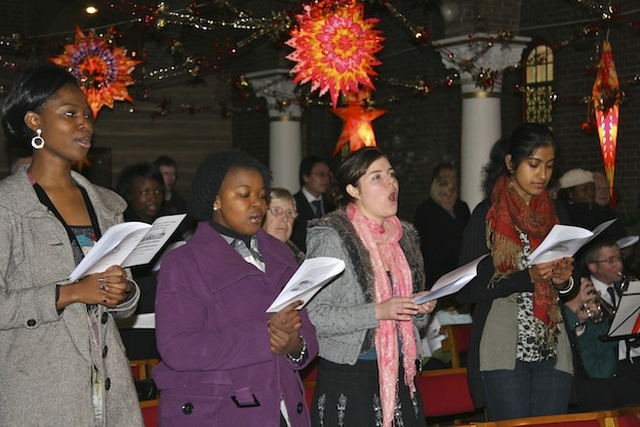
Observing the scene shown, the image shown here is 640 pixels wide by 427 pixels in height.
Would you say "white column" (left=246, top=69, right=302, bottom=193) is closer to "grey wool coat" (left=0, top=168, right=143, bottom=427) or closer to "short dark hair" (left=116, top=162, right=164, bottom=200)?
"short dark hair" (left=116, top=162, right=164, bottom=200)

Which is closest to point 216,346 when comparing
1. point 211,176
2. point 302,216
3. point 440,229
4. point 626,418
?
point 211,176

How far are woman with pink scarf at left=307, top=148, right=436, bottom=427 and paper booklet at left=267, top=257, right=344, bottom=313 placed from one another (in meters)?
0.64

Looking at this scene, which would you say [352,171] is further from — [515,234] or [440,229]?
[440,229]

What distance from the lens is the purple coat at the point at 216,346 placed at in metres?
3.20

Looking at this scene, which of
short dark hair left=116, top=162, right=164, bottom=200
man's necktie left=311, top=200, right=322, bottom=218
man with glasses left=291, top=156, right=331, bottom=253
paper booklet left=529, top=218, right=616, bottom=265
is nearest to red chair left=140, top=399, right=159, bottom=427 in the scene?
paper booklet left=529, top=218, right=616, bottom=265

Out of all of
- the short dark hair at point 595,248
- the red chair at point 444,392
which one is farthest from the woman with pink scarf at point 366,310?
the short dark hair at point 595,248

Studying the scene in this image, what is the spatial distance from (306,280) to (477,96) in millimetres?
7675

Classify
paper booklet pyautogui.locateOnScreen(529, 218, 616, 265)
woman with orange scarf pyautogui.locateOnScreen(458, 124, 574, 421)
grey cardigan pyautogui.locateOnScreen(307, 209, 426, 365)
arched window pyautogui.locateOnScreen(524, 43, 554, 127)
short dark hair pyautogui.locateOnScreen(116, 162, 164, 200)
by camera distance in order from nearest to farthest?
grey cardigan pyautogui.locateOnScreen(307, 209, 426, 365), paper booklet pyautogui.locateOnScreen(529, 218, 616, 265), woman with orange scarf pyautogui.locateOnScreen(458, 124, 574, 421), short dark hair pyautogui.locateOnScreen(116, 162, 164, 200), arched window pyautogui.locateOnScreen(524, 43, 554, 127)

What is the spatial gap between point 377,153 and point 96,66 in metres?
5.45

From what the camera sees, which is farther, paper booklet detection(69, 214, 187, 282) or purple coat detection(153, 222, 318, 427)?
purple coat detection(153, 222, 318, 427)

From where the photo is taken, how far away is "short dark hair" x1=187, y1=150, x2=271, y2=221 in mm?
3424

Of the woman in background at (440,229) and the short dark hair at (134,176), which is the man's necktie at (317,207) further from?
the short dark hair at (134,176)

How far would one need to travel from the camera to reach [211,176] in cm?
343

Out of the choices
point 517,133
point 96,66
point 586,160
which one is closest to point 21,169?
point 517,133
